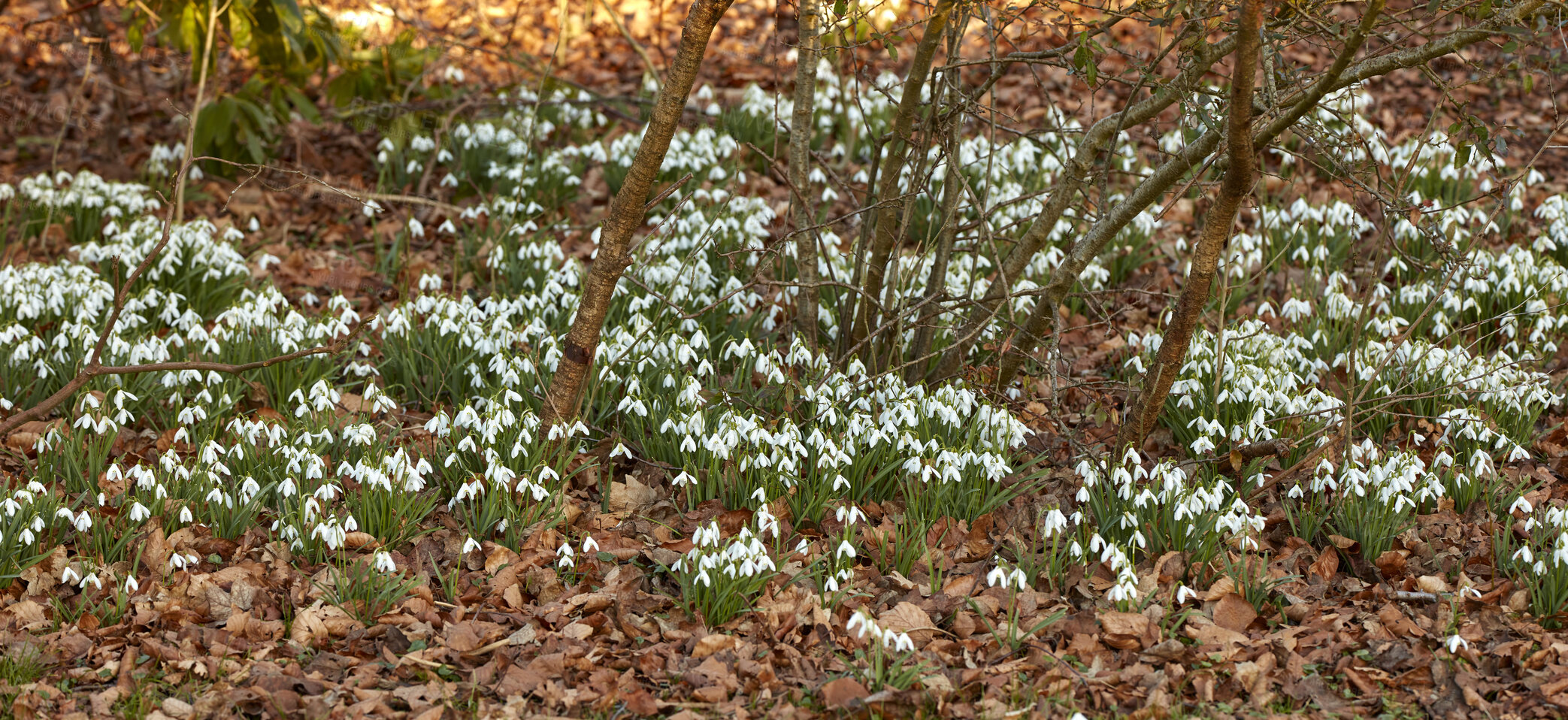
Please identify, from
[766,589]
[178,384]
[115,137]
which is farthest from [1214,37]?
[115,137]

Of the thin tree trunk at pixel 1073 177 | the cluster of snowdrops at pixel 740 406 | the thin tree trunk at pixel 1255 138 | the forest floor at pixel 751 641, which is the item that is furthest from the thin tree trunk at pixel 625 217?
the thin tree trunk at pixel 1255 138

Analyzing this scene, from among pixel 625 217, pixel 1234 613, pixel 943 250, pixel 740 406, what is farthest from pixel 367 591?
pixel 1234 613

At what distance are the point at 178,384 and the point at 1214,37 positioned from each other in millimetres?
3806

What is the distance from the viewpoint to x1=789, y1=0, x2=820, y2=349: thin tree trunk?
3740 mm

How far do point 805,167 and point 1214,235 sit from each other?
4.57ft

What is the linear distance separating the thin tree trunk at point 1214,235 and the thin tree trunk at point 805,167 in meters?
1.07

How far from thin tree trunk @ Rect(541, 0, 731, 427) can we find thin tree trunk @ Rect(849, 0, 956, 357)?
658 millimetres

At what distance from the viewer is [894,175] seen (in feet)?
12.6

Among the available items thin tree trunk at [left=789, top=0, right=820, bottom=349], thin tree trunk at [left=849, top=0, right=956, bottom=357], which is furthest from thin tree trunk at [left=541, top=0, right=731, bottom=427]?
thin tree trunk at [left=849, top=0, right=956, bottom=357]

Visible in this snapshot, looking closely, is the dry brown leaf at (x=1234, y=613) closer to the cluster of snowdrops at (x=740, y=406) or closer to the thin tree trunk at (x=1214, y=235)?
the cluster of snowdrops at (x=740, y=406)

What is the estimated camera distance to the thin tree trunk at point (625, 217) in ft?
10.4

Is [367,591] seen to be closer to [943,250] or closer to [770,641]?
[770,641]

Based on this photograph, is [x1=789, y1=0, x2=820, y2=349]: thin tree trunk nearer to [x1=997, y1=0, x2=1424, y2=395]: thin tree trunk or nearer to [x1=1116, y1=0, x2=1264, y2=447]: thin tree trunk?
[x1=997, y1=0, x2=1424, y2=395]: thin tree trunk

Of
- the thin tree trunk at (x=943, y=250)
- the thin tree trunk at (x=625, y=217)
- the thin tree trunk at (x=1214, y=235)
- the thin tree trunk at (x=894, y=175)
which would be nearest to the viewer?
the thin tree trunk at (x=1214, y=235)
